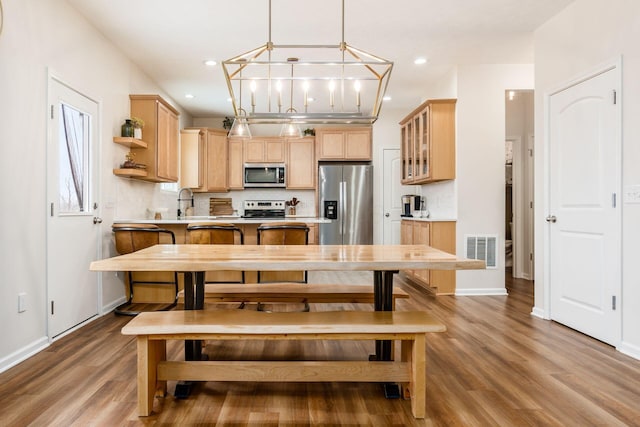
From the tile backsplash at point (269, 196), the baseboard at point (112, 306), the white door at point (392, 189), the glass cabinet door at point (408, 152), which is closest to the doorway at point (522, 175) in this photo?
the glass cabinet door at point (408, 152)

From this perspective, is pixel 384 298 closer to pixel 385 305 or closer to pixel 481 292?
pixel 385 305

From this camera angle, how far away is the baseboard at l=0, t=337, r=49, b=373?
2.48 metres

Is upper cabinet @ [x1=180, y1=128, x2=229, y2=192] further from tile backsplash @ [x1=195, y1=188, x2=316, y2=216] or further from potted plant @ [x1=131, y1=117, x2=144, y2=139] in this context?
potted plant @ [x1=131, y1=117, x2=144, y2=139]

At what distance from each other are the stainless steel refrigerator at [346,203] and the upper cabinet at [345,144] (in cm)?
27

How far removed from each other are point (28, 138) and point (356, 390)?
268cm

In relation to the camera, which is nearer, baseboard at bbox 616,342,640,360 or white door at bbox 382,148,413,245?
baseboard at bbox 616,342,640,360

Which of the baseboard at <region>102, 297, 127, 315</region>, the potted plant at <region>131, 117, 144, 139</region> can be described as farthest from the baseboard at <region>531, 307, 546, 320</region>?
the potted plant at <region>131, 117, 144, 139</region>

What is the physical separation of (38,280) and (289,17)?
2881 millimetres

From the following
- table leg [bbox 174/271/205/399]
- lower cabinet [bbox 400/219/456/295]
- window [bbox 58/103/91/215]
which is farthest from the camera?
lower cabinet [bbox 400/219/456/295]

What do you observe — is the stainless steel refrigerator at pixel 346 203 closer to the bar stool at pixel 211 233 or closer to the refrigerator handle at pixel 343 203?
the refrigerator handle at pixel 343 203

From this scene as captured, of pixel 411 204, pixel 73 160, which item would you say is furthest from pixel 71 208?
pixel 411 204

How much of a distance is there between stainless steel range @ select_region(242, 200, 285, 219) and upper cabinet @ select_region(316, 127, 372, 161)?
115 cm

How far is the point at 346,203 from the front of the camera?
22.3 ft

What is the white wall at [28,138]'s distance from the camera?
2.54 m
